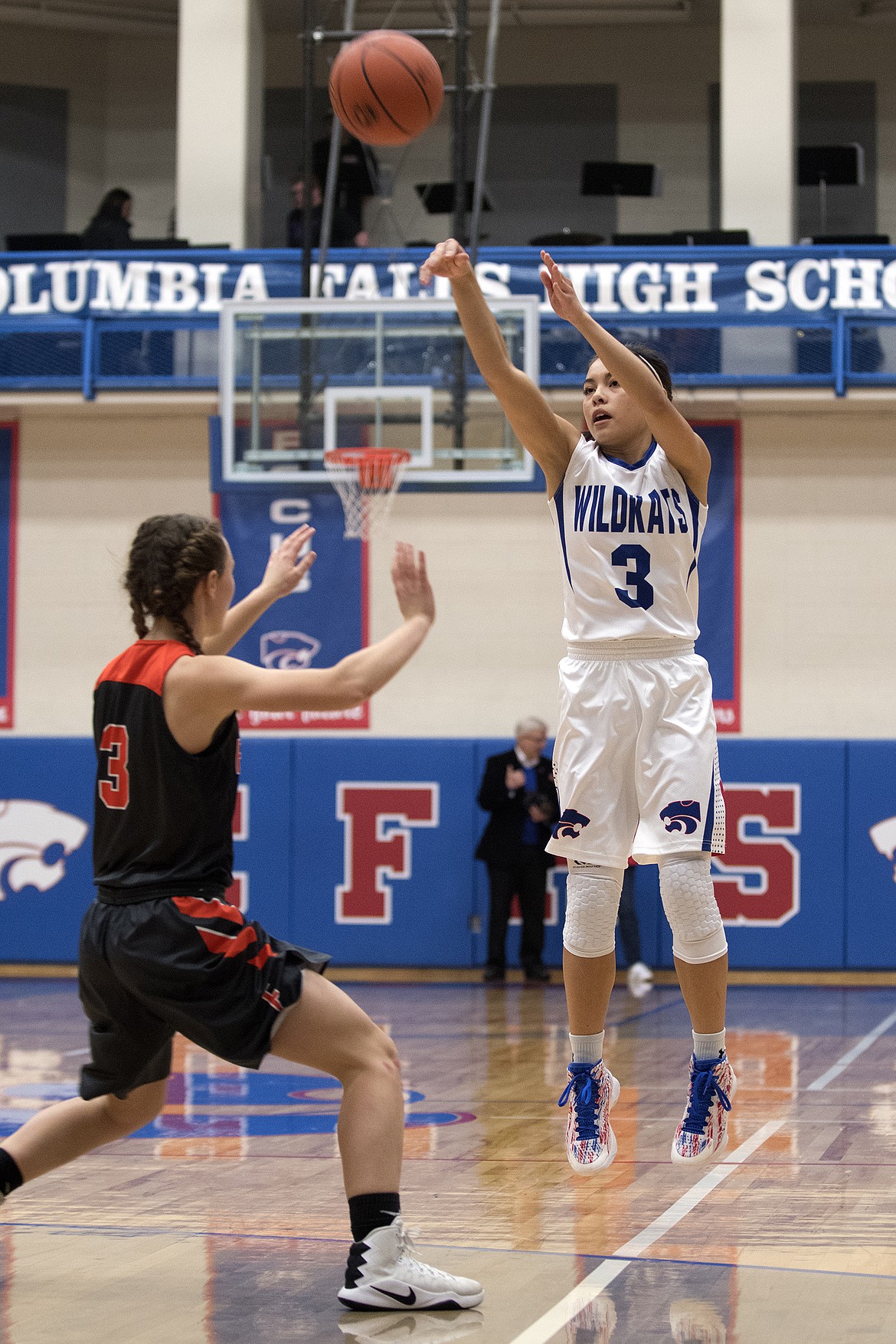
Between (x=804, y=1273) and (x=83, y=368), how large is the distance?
10.2m

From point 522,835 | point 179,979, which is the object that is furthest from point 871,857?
point 179,979

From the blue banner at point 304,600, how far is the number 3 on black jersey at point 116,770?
9159 millimetres

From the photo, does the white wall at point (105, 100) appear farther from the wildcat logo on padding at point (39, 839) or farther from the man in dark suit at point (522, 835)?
the man in dark suit at point (522, 835)

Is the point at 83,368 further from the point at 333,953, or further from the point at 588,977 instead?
the point at 588,977

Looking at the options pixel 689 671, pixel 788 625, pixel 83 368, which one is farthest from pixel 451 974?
pixel 689 671

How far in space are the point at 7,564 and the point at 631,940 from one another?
6031 millimetres

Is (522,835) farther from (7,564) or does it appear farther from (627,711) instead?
(627,711)

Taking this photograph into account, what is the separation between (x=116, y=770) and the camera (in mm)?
3736

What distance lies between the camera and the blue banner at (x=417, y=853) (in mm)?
12281

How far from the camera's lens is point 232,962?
3654 mm

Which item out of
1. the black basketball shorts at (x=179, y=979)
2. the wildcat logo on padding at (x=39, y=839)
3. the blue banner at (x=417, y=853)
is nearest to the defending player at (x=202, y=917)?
the black basketball shorts at (x=179, y=979)

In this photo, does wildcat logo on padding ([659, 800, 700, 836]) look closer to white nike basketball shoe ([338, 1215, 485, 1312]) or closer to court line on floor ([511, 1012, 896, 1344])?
court line on floor ([511, 1012, 896, 1344])

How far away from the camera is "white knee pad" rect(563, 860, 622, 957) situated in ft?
14.8

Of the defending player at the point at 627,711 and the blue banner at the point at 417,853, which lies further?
the blue banner at the point at 417,853
